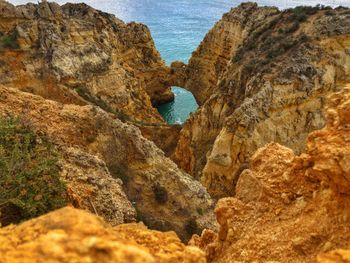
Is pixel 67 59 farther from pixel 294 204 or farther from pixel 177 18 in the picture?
pixel 177 18

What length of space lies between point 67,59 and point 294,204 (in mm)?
25238

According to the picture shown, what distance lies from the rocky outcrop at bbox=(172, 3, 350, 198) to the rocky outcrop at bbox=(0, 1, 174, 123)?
7.85 metres

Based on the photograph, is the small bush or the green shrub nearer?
the green shrub

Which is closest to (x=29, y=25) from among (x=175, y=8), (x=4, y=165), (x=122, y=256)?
(x=4, y=165)

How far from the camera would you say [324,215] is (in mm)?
7688

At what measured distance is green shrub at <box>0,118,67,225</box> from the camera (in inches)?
381

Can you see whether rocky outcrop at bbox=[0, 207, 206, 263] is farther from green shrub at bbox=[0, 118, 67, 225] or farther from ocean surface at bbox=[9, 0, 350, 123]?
ocean surface at bbox=[9, 0, 350, 123]

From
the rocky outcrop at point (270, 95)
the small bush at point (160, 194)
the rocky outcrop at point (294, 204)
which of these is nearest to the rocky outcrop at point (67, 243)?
the rocky outcrop at point (294, 204)

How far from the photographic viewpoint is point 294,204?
29.2ft

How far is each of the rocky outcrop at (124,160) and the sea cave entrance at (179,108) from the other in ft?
106

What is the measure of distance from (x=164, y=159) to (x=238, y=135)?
5.89 m

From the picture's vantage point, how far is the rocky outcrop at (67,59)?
1113 inches

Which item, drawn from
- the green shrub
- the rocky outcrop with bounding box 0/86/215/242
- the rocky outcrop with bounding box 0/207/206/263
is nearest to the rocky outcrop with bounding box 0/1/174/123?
the rocky outcrop with bounding box 0/86/215/242

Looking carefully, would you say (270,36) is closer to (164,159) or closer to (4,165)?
(164,159)
